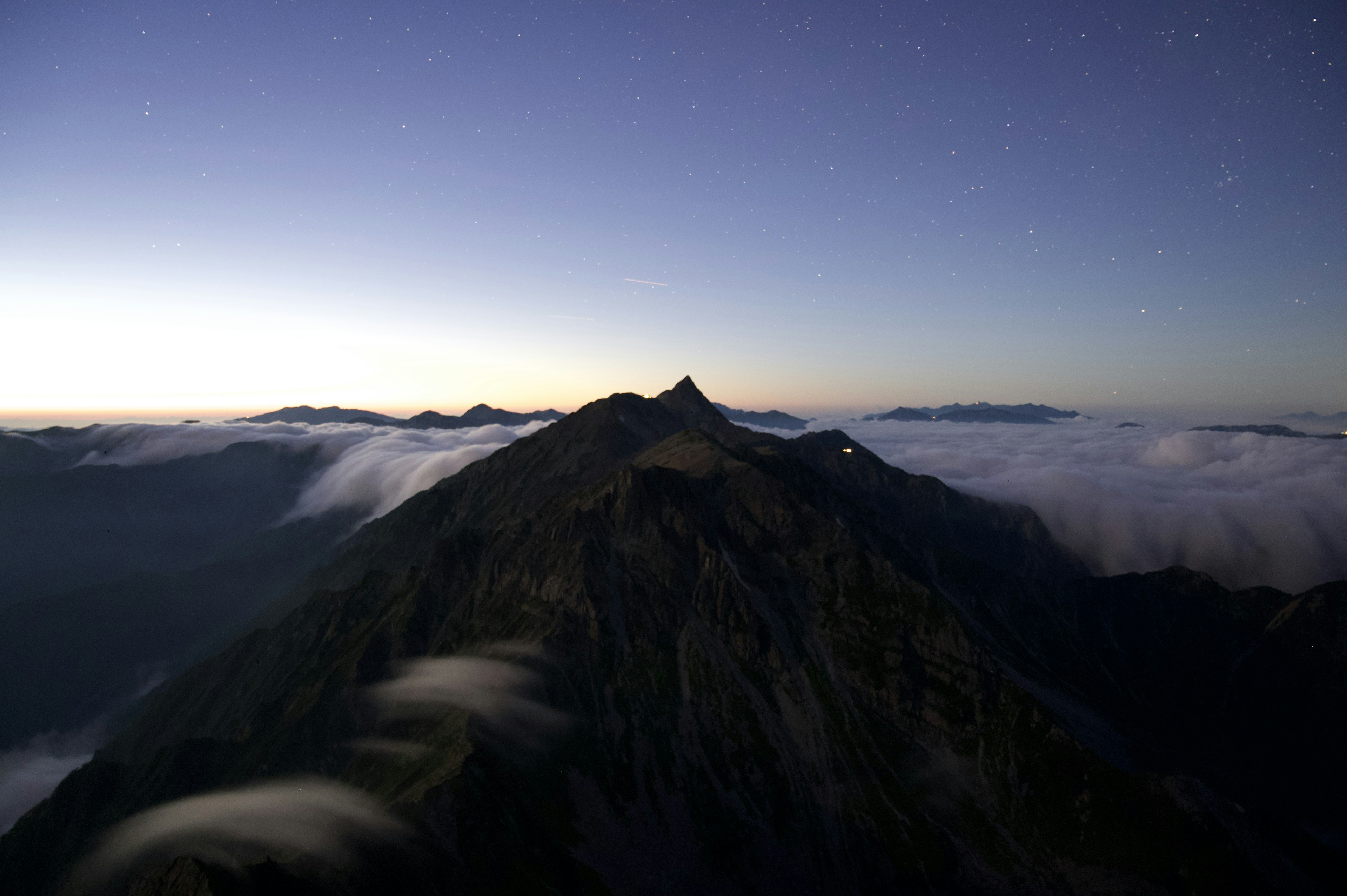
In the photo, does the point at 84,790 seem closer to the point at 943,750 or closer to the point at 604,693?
the point at 604,693

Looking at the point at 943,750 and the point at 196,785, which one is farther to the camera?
the point at 196,785

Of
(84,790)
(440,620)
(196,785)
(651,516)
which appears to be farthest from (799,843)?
(84,790)

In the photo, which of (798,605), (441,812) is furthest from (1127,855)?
(441,812)

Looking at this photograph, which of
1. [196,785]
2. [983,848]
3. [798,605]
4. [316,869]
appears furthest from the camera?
[798,605]

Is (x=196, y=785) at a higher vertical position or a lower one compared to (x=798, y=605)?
lower

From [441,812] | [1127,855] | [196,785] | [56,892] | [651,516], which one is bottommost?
[56,892]

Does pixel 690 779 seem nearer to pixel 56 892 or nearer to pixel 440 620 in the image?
pixel 440 620

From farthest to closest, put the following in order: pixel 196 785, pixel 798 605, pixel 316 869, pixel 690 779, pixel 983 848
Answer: pixel 798 605 → pixel 196 785 → pixel 690 779 → pixel 983 848 → pixel 316 869
